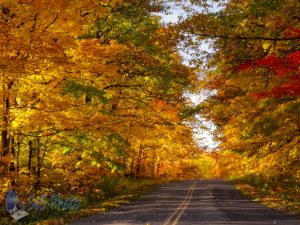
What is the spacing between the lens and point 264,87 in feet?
68.9

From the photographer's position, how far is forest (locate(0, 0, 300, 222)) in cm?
1405

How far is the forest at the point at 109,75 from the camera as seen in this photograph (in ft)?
46.1

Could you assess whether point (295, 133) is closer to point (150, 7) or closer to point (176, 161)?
point (150, 7)

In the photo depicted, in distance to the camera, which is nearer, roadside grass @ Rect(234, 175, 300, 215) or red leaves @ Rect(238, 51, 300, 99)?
red leaves @ Rect(238, 51, 300, 99)

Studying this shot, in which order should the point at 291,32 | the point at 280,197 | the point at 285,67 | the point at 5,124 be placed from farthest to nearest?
the point at 280,197 → the point at 285,67 → the point at 291,32 → the point at 5,124

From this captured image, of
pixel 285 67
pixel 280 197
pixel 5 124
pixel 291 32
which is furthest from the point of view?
pixel 280 197

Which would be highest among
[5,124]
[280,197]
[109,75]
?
[109,75]

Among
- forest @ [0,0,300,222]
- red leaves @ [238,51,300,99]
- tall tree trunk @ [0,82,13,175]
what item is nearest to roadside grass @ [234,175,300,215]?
forest @ [0,0,300,222]

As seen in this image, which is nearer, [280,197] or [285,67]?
[285,67]

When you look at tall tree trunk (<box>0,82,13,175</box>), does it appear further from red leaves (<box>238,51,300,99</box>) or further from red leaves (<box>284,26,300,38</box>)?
red leaves (<box>284,26,300,38</box>)

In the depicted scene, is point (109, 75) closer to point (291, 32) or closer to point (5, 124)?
point (5, 124)

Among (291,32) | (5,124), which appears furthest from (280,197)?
(5,124)

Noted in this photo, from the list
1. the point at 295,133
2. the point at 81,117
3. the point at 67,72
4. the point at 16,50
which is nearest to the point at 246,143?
the point at 295,133

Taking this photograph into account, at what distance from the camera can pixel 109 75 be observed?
18.1 metres
